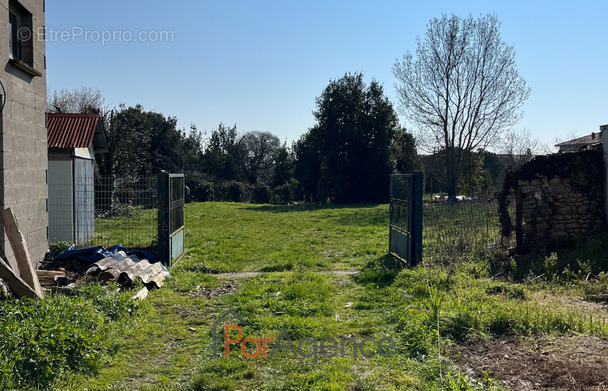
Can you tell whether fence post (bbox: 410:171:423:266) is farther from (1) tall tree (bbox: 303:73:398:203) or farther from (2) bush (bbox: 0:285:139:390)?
(1) tall tree (bbox: 303:73:398:203)

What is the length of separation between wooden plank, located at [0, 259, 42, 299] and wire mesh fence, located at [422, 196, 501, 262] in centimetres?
725

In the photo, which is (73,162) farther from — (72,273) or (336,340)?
(336,340)

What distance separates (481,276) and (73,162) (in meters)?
11.4

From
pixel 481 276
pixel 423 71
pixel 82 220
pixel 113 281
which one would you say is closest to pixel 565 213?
pixel 481 276

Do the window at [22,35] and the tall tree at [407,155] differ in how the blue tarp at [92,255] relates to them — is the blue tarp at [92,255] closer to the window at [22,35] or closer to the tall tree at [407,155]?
the window at [22,35]

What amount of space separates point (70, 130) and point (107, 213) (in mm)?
3403

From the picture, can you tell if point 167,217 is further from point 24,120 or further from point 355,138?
point 355,138

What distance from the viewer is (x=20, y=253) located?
7020mm

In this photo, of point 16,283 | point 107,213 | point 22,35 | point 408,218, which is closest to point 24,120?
point 22,35

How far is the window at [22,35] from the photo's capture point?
9.08 metres

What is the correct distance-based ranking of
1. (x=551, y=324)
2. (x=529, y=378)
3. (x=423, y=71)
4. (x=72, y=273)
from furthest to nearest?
(x=423, y=71), (x=72, y=273), (x=551, y=324), (x=529, y=378)

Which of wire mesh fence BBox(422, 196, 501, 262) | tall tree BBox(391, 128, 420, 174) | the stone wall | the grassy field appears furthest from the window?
tall tree BBox(391, 128, 420, 174)

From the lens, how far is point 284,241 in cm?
1591

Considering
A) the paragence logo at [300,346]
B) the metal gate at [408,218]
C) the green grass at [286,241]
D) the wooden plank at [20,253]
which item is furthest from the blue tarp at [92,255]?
the metal gate at [408,218]
